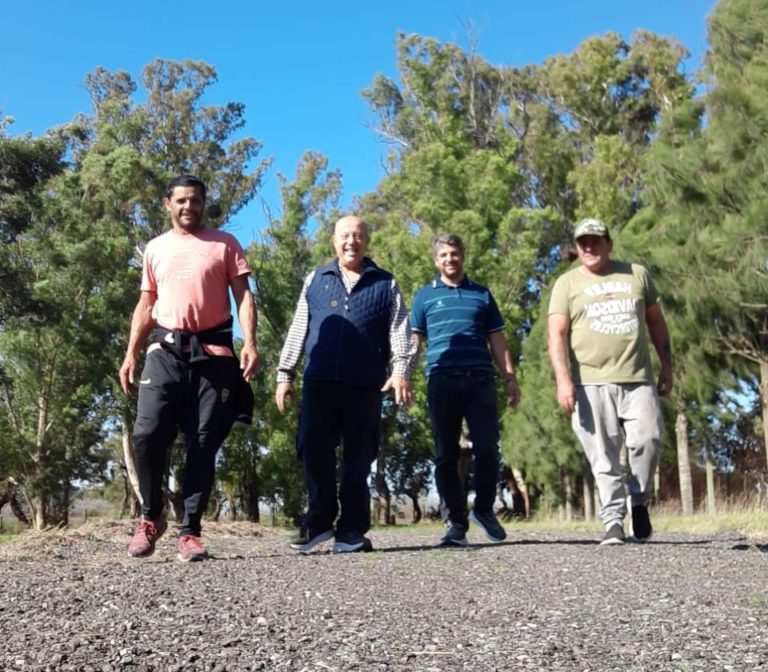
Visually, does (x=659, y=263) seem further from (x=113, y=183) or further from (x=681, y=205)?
(x=113, y=183)

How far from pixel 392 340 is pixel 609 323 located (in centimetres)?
143

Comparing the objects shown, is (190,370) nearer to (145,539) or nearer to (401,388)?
(145,539)

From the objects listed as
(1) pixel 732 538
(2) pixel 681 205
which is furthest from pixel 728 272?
(1) pixel 732 538

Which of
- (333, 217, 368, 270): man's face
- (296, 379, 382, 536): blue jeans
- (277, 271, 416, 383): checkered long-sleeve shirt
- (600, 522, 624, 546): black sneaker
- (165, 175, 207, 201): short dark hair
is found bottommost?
(600, 522, 624, 546): black sneaker

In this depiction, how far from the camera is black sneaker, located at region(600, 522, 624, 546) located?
5590 millimetres

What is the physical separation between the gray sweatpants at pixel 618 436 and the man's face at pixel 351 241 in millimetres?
1669

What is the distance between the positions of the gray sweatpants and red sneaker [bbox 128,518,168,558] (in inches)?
101

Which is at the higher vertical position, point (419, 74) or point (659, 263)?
point (419, 74)

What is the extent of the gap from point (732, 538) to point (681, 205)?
13.5m

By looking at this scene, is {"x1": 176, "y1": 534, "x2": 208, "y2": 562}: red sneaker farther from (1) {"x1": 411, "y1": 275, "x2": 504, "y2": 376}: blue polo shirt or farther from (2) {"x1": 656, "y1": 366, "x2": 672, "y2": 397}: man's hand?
(2) {"x1": 656, "y1": 366, "x2": 672, "y2": 397}: man's hand

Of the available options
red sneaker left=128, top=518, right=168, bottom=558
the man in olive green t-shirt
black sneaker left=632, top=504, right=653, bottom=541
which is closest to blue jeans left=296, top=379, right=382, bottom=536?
→ red sneaker left=128, top=518, right=168, bottom=558

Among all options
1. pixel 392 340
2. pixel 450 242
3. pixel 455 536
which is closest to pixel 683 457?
pixel 450 242

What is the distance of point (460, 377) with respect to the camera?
20.2ft

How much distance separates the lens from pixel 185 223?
528cm
